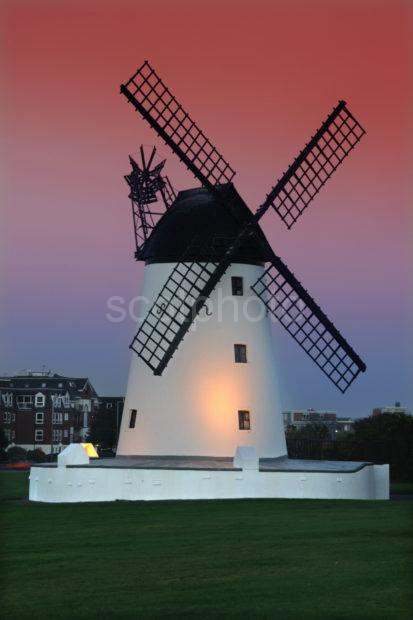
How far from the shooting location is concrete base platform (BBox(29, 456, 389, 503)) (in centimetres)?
3594

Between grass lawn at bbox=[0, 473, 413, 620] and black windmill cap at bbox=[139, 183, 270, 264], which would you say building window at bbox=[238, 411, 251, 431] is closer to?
black windmill cap at bbox=[139, 183, 270, 264]

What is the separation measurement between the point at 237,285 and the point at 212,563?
19.6 meters

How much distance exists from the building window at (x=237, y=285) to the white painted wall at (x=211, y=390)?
0.14 metres

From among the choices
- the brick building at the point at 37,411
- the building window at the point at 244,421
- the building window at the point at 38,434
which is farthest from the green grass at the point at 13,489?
the building window at the point at 38,434

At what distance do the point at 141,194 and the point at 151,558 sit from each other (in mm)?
22061

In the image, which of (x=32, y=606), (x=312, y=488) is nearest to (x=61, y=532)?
(x=32, y=606)

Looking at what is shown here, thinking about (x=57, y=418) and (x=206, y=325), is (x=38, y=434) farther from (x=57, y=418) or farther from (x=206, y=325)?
(x=206, y=325)

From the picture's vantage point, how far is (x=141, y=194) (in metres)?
41.6

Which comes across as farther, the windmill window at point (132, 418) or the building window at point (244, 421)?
the windmill window at point (132, 418)

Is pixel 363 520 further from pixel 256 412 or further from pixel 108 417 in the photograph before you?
pixel 108 417

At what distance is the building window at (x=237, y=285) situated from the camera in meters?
39.2

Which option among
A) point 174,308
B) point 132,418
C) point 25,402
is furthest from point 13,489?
point 25,402

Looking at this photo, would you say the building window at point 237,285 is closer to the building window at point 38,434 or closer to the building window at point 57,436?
the building window at point 38,434

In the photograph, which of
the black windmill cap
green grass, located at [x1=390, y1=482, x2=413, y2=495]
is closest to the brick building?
green grass, located at [x1=390, y1=482, x2=413, y2=495]
